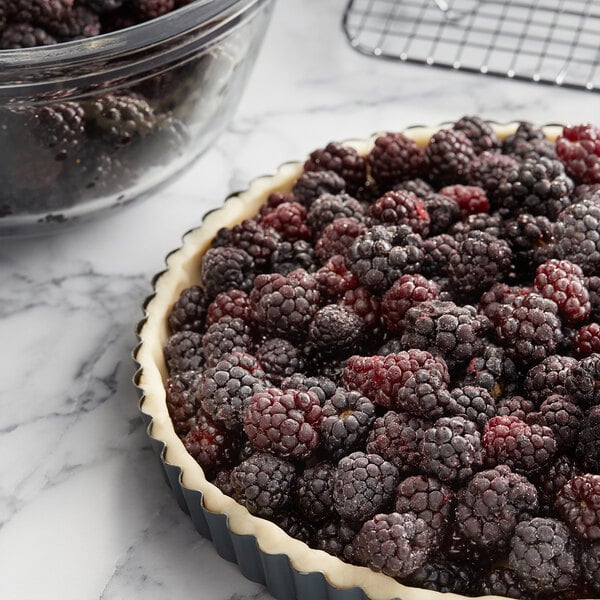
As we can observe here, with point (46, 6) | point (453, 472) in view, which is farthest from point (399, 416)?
point (46, 6)

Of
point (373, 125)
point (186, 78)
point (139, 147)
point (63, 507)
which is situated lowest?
point (63, 507)

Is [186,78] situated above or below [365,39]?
above

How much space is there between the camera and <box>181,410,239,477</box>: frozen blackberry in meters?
1.44

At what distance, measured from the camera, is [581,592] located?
1.27 metres

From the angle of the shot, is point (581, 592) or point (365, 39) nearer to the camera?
point (581, 592)

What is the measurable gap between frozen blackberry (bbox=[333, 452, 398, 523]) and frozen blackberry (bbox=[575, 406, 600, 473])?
0.77ft

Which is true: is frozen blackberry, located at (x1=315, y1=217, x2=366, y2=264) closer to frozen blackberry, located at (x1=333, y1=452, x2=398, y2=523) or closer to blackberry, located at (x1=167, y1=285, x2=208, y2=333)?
blackberry, located at (x1=167, y1=285, x2=208, y2=333)

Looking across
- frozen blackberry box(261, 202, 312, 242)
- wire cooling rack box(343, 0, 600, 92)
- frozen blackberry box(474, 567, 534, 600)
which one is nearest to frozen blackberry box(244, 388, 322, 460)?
frozen blackberry box(474, 567, 534, 600)

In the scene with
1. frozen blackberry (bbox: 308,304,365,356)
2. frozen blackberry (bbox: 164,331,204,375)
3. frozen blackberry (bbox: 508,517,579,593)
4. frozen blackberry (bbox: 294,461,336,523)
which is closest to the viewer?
frozen blackberry (bbox: 508,517,579,593)

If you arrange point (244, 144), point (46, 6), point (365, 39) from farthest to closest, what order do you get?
point (365, 39), point (244, 144), point (46, 6)

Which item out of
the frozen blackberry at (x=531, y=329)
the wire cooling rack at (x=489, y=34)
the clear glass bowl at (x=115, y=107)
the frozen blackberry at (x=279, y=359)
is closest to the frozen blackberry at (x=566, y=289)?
the frozen blackberry at (x=531, y=329)

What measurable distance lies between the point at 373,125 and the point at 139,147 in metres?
0.66

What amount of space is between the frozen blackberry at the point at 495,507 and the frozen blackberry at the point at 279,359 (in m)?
0.33

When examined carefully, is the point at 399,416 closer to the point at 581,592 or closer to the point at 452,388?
the point at 452,388
